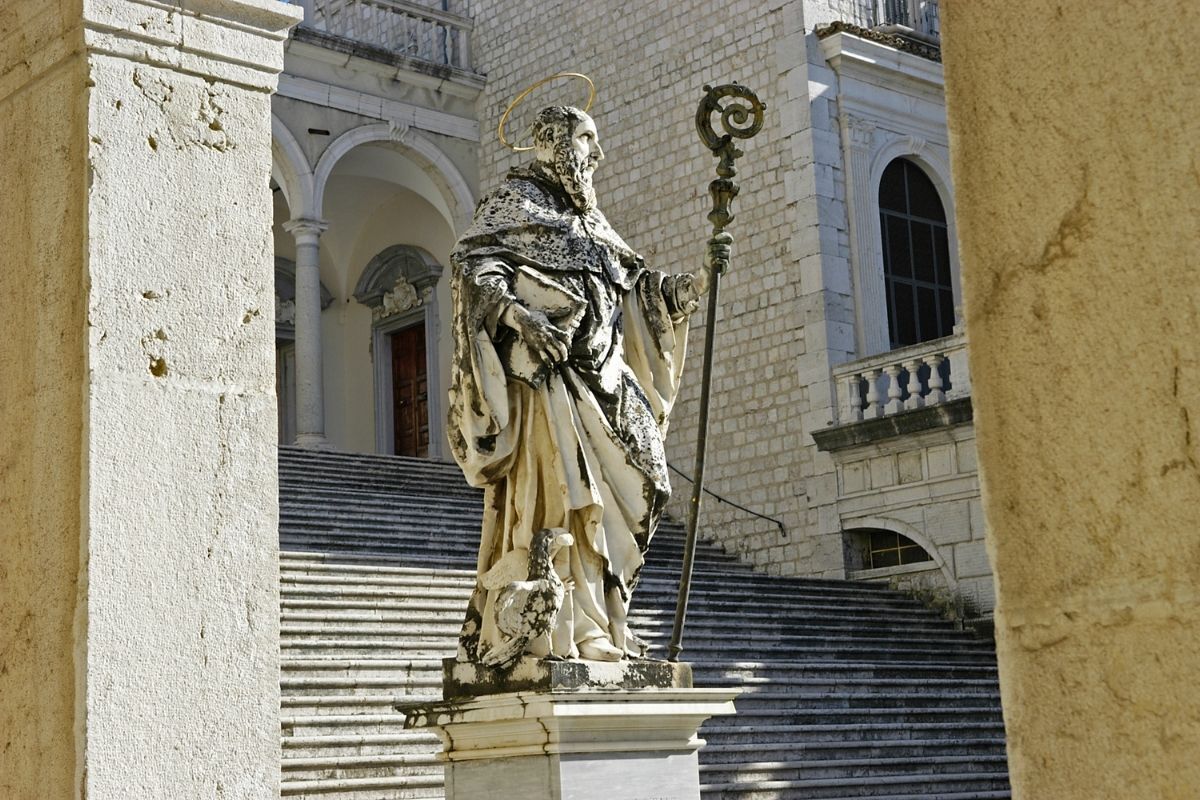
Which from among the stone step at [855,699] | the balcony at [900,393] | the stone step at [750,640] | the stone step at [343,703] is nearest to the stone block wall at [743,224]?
the balcony at [900,393]

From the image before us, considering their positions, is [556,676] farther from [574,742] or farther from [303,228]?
[303,228]

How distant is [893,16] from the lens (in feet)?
58.8

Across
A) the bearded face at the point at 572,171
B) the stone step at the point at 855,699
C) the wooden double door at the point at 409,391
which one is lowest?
the stone step at the point at 855,699

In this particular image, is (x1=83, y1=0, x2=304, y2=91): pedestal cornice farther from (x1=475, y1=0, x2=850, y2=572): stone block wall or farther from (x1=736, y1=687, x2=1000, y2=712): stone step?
(x1=475, y1=0, x2=850, y2=572): stone block wall

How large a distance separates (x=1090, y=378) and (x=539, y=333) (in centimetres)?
368

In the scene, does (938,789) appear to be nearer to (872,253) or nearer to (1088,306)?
(872,253)

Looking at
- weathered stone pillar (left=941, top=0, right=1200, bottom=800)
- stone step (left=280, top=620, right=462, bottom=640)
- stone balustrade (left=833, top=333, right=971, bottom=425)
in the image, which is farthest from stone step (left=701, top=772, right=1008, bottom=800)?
weathered stone pillar (left=941, top=0, right=1200, bottom=800)

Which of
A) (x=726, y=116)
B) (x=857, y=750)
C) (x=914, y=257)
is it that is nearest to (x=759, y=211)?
(x=914, y=257)

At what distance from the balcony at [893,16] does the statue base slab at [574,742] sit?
12.7 meters

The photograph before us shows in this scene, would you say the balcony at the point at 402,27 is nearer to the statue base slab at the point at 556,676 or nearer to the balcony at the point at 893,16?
the balcony at the point at 893,16

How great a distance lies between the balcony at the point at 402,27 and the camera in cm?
1892

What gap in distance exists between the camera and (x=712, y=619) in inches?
489

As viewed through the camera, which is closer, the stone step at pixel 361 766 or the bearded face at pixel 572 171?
the bearded face at pixel 572 171

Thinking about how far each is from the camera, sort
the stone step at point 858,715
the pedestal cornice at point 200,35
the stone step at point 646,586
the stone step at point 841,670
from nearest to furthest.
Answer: the pedestal cornice at point 200,35 < the stone step at point 858,715 < the stone step at point 646,586 < the stone step at point 841,670
